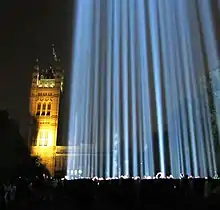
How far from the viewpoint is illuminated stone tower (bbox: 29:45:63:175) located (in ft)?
368

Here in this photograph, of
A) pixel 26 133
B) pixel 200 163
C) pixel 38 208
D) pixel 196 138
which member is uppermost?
pixel 26 133

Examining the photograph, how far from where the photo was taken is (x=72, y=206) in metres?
11.2

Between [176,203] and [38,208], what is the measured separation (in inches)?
181

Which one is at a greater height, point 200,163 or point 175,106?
point 175,106

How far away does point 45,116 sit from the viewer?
113 m

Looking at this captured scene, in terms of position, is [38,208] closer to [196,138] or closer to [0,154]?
[0,154]

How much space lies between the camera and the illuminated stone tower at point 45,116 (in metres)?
112

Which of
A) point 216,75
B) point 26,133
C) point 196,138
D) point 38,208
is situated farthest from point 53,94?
point 38,208

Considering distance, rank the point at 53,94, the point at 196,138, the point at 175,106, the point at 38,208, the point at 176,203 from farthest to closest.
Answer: the point at 53,94 < the point at 196,138 < the point at 175,106 < the point at 38,208 < the point at 176,203

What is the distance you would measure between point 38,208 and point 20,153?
4173 cm

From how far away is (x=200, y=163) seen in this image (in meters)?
48.3

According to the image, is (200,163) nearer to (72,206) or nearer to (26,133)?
(72,206)

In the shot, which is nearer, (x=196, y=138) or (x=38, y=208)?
(x=38, y=208)

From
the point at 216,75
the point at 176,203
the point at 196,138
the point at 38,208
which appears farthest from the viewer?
the point at 196,138
